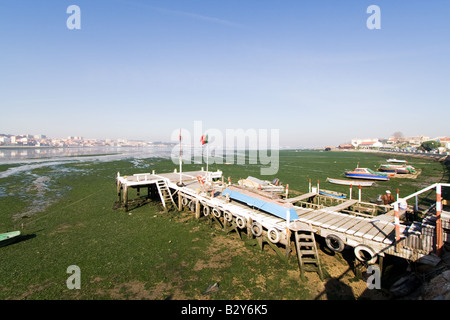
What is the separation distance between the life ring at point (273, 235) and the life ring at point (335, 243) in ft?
7.96

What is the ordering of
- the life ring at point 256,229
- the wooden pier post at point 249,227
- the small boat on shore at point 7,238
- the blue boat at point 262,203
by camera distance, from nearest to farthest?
1. the blue boat at point 262,203
2. the life ring at point 256,229
3. the wooden pier post at point 249,227
4. the small boat on shore at point 7,238

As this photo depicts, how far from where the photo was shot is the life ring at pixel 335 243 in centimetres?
1011

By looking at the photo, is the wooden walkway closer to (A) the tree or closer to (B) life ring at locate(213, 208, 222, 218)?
(B) life ring at locate(213, 208, 222, 218)

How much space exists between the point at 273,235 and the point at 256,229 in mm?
1237

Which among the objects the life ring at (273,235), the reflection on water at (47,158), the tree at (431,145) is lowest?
the life ring at (273,235)

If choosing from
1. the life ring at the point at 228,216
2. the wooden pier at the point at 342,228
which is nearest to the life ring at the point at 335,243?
the wooden pier at the point at 342,228

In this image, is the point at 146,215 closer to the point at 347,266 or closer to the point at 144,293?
the point at 144,293

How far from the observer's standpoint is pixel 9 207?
22281 mm

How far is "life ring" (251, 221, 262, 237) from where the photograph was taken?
12.7 metres

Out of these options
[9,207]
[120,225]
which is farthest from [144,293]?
[9,207]

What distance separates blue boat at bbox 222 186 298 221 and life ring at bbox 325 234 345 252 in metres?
1.83

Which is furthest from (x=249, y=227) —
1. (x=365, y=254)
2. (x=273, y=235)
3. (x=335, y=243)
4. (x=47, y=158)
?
(x=47, y=158)

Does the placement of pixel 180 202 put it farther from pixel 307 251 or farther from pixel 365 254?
pixel 365 254

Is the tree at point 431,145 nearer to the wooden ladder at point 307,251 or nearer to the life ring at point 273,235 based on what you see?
the wooden ladder at point 307,251
